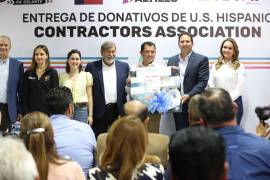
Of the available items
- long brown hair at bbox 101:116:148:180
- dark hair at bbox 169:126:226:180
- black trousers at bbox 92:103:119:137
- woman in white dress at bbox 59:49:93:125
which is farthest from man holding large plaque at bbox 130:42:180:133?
dark hair at bbox 169:126:226:180

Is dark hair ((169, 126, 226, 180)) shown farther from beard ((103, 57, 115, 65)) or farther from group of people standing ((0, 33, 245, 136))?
beard ((103, 57, 115, 65))

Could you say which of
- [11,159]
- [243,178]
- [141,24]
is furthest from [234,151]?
[141,24]

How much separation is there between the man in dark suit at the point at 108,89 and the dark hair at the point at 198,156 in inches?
169

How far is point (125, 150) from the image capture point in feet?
7.56

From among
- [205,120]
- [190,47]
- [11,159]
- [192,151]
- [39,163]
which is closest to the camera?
[192,151]

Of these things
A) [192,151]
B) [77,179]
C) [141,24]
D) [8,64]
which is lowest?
[77,179]

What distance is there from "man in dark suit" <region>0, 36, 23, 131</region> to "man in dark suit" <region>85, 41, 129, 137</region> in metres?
0.99

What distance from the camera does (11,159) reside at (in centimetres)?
164

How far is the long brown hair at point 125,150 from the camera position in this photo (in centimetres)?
230

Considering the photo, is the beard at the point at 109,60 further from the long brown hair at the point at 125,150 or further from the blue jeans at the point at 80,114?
the long brown hair at the point at 125,150

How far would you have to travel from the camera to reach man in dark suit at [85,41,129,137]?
5758 mm

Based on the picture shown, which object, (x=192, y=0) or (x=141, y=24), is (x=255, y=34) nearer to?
(x=192, y=0)

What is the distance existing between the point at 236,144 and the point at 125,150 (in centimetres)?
55

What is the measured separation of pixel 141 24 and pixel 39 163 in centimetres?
394
